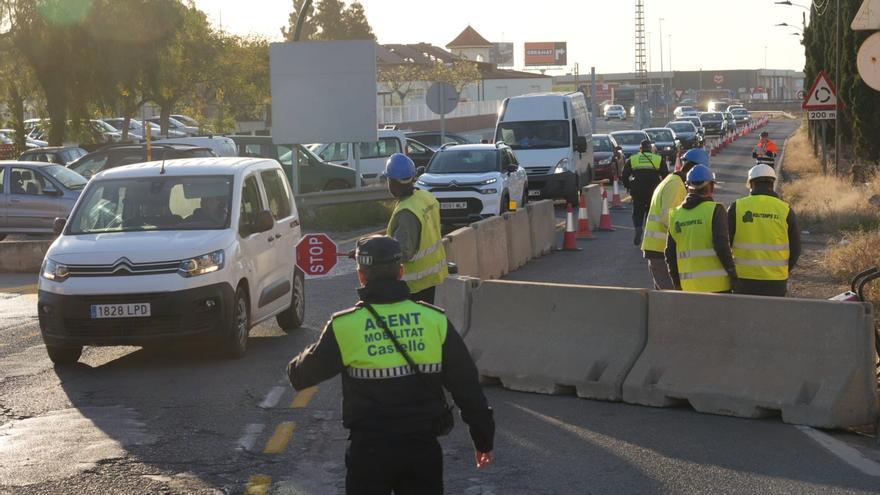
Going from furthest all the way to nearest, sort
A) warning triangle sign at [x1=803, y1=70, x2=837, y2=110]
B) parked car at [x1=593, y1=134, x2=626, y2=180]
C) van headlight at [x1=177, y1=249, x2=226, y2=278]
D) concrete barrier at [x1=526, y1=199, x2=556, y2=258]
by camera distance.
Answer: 1. parked car at [x1=593, y1=134, x2=626, y2=180]
2. warning triangle sign at [x1=803, y1=70, x2=837, y2=110]
3. concrete barrier at [x1=526, y1=199, x2=556, y2=258]
4. van headlight at [x1=177, y1=249, x2=226, y2=278]

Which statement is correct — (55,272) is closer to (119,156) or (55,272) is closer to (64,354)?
(64,354)

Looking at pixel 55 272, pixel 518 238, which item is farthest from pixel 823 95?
pixel 55 272

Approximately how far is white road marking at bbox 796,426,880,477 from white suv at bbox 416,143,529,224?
17.2 meters

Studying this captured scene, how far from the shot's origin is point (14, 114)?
41.2 metres

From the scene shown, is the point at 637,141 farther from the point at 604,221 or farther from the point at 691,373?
the point at 691,373

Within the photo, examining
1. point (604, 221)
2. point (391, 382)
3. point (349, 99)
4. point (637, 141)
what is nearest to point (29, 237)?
point (349, 99)

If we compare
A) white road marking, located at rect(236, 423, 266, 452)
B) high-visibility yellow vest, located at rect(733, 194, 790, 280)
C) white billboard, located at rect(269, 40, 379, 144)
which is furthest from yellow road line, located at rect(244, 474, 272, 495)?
white billboard, located at rect(269, 40, 379, 144)

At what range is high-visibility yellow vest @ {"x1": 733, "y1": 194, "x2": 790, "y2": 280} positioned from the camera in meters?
11.0

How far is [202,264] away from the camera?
485 inches

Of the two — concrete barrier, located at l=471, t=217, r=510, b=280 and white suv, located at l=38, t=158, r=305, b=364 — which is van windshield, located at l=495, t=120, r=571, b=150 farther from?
white suv, located at l=38, t=158, r=305, b=364

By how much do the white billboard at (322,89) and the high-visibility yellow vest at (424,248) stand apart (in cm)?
2220

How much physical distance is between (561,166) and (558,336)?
69.8 ft

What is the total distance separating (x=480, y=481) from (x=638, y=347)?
2966mm

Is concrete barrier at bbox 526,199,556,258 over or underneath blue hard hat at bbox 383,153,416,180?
underneath
